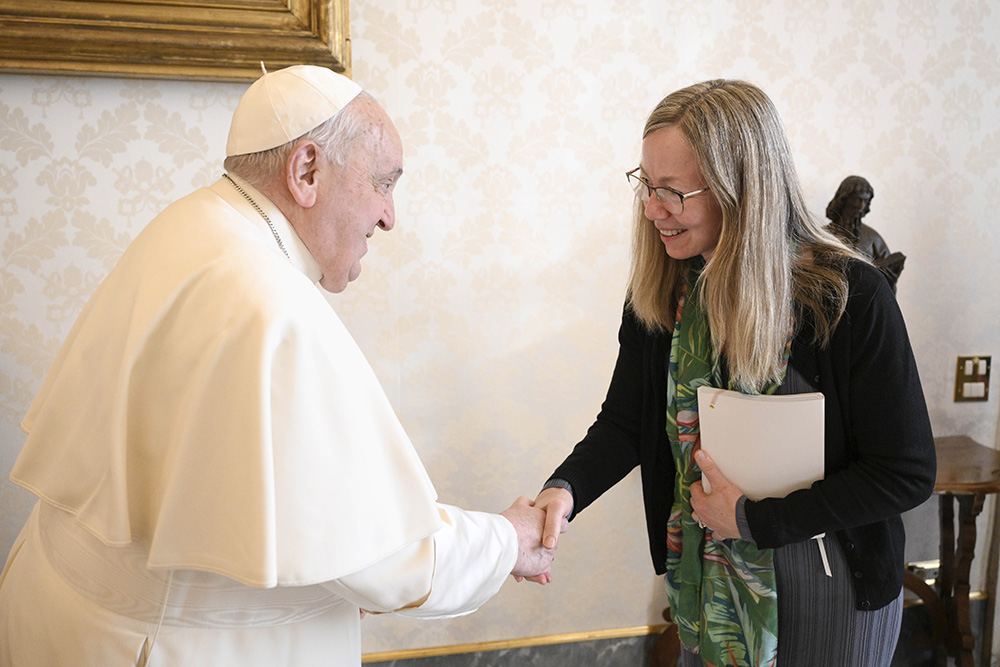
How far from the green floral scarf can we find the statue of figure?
1.09 m

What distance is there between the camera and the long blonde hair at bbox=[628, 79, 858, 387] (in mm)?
1393

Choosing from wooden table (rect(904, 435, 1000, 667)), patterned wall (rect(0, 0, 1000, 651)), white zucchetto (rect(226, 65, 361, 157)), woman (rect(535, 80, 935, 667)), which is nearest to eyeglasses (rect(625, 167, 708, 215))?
woman (rect(535, 80, 935, 667))

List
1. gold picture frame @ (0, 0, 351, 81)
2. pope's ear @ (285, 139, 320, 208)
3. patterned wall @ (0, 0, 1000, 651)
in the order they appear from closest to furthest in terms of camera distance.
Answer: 1. pope's ear @ (285, 139, 320, 208)
2. gold picture frame @ (0, 0, 351, 81)
3. patterned wall @ (0, 0, 1000, 651)

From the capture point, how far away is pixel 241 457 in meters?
1.10

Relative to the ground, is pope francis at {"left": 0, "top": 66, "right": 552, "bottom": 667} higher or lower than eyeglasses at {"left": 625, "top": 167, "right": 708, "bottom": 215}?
lower

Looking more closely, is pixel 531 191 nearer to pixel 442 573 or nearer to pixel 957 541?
pixel 442 573

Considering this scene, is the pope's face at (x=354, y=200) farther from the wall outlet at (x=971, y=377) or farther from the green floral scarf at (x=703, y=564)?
the wall outlet at (x=971, y=377)

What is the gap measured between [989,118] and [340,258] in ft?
8.08

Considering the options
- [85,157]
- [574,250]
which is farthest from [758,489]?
[85,157]

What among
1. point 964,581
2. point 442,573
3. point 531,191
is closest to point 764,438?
point 442,573

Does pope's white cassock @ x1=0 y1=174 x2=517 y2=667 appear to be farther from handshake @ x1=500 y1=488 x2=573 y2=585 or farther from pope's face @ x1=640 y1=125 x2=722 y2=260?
pope's face @ x1=640 y1=125 x2=722 y2=260

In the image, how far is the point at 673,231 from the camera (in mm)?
1535

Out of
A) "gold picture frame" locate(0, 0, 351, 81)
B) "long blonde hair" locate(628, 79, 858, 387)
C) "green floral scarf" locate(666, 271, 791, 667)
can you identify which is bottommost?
"green floral scarf" locate(666, 271, 791, 667)

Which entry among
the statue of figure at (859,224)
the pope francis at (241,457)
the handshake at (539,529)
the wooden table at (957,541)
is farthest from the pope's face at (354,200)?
the wooden table at (957,541)
